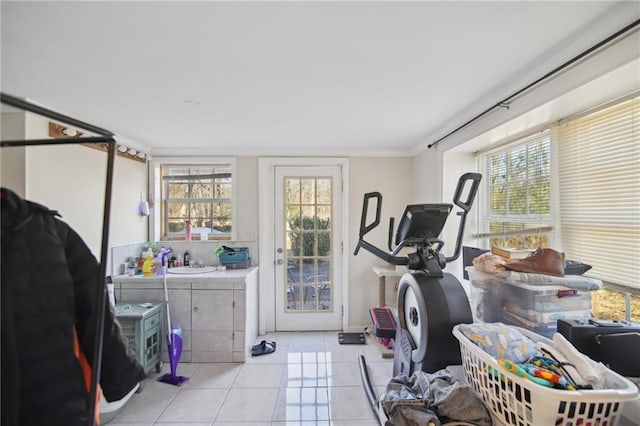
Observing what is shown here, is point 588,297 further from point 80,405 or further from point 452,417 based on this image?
point 80,405

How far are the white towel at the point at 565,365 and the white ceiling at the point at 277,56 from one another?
4.16ft

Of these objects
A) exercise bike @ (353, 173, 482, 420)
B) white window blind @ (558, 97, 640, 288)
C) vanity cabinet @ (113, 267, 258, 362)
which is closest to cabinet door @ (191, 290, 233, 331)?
vanity cabinet @ (113, 267, 258, 362)

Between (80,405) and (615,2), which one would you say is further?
(615,2)

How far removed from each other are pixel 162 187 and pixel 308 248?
1.90 m

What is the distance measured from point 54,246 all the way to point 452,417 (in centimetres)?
139

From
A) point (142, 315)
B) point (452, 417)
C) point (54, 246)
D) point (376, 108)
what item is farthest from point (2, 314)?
point (376, 108)

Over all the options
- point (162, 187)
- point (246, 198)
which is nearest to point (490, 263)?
point (246, 198)

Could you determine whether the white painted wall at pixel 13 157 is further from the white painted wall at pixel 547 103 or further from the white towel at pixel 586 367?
the white painted wall at pixel 547 103

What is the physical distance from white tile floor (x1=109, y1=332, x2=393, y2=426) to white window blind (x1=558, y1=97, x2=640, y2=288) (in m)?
1.69

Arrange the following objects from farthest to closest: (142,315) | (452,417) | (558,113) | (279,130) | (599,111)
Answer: (279,130), (142,315), (558,113), (599,111), (452,417)

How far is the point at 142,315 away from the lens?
235 cm

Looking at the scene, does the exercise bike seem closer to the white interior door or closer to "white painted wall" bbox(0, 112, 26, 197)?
the white interior door

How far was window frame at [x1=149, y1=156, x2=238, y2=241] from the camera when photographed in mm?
3326

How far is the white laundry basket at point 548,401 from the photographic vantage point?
2.74 ft
